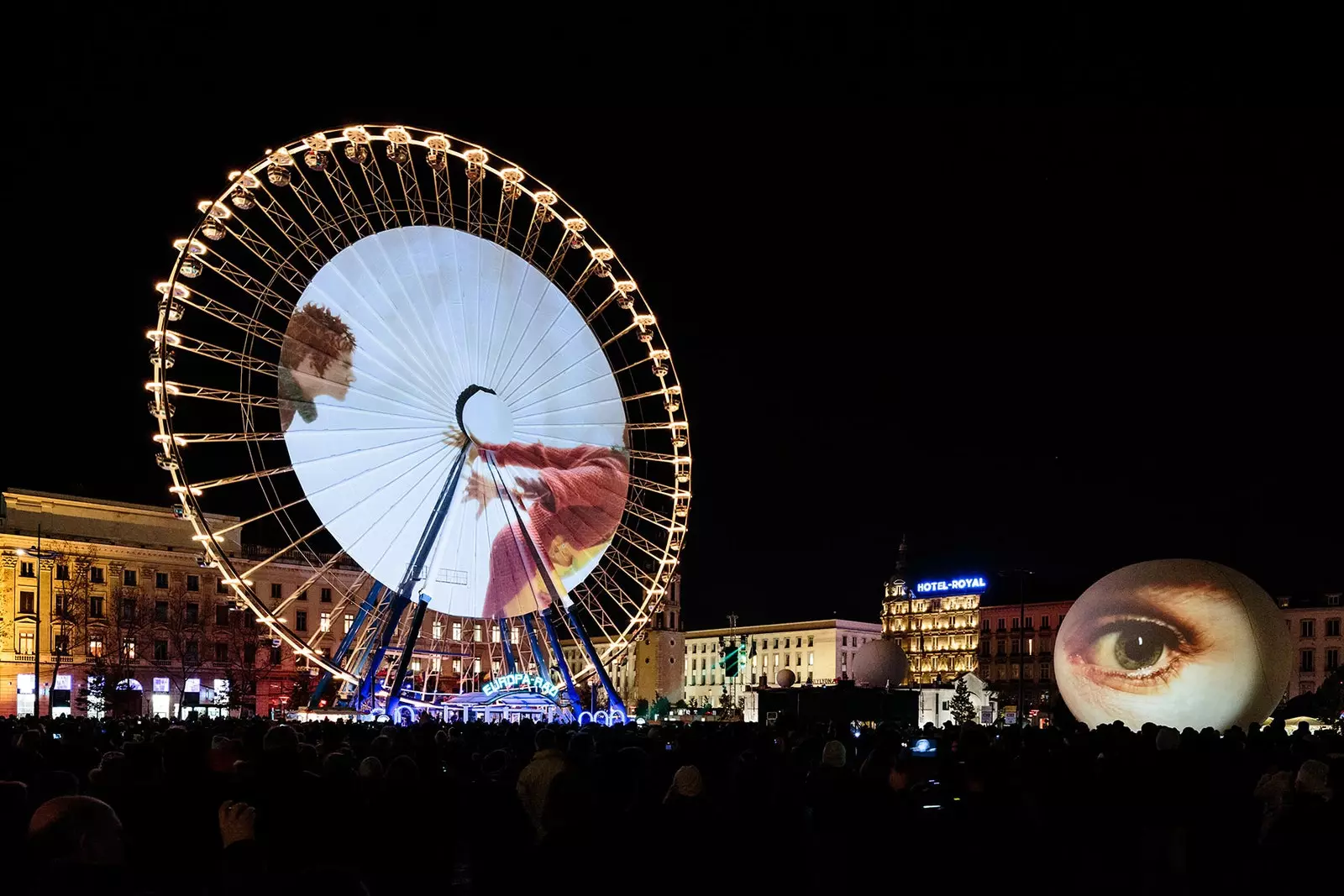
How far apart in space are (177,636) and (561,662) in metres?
53.4

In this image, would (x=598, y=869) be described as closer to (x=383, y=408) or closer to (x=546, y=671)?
(x=383, y=408)

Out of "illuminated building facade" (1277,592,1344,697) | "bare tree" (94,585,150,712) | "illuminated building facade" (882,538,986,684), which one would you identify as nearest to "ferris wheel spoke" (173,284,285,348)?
"bare tree" (94,585,150,712)

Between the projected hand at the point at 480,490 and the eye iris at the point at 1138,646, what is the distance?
73.3 ft

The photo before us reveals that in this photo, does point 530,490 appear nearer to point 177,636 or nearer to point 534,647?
point 534,647

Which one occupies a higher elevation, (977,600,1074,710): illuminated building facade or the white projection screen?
the white projection screen

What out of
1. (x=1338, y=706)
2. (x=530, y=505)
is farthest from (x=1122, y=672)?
(x=1338, y=706)

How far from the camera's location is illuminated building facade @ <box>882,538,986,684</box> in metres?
175

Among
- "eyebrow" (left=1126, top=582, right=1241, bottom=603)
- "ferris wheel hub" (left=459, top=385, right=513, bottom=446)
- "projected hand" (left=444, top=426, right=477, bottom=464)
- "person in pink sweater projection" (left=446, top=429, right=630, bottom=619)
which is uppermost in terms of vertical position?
"ferris wheel hub" (left=459, top=385, right=513, bottom=446)

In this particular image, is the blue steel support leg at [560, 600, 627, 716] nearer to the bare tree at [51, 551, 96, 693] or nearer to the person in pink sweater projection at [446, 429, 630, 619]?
the person in pink sweater projection at [446, 429, 630, 619]

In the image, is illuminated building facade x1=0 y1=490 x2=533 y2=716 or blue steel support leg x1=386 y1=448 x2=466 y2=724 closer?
blue steel support leg x1=386 y1=448 x2=466 y2=724

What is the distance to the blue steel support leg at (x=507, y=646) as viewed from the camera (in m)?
49.9

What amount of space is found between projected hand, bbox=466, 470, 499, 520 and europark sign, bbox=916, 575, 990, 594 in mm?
133936

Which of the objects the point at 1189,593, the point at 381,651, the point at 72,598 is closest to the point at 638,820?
the point at 1189,593

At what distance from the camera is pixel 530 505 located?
4884 centimetres
